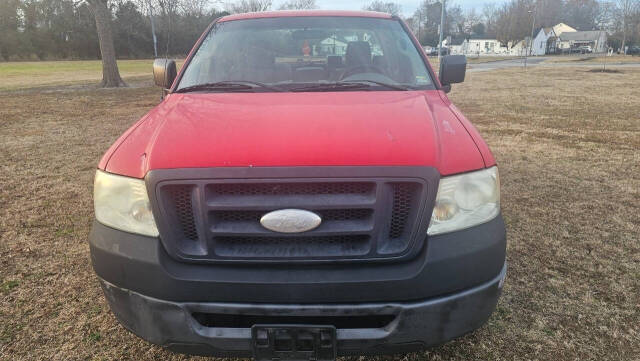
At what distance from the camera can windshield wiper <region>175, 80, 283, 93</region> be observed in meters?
2.69

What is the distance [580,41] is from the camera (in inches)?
3489

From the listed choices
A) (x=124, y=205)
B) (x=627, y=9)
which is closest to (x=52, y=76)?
(x=124, y=205)

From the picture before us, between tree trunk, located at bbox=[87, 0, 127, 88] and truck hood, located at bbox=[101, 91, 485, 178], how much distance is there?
16.2 m

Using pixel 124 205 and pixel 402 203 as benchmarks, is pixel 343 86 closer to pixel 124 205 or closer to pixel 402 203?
pixel 402 203

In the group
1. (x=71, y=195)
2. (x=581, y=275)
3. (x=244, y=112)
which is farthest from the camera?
(x=71, y=195)

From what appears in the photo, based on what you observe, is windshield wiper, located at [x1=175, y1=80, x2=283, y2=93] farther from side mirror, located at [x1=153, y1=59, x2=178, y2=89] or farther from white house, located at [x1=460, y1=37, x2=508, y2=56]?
white house, located at [x1=460, y1=37, x2=508, y2=56]

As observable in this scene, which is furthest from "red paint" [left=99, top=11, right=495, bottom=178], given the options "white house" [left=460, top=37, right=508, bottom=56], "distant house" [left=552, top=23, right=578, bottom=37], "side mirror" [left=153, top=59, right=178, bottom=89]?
"distant house" [left=552, top=23, right=578, bottom=37]

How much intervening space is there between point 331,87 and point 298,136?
92 centimetres

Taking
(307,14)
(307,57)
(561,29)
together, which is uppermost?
(561,29)

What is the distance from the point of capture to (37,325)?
259 cm

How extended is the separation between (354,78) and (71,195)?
3756 millimetres

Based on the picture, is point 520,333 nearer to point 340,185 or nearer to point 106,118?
point 340,185

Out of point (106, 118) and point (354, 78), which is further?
point (106, 118)

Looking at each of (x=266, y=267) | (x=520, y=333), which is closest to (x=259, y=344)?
(x=266, y=267)
